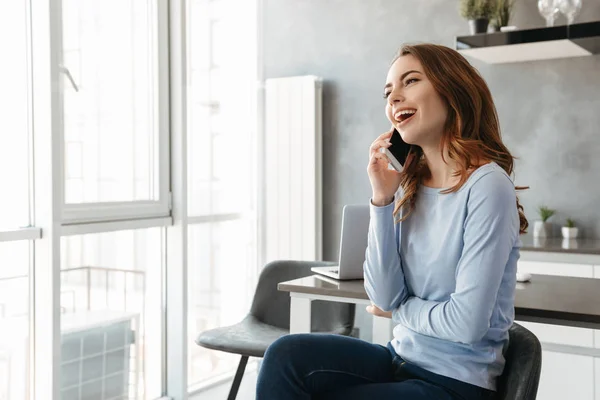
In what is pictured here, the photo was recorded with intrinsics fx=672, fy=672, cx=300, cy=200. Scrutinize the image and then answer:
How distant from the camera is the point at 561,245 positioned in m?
3.17

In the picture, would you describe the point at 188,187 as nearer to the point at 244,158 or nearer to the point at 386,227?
the point at 244,158

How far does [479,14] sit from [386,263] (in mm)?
2161

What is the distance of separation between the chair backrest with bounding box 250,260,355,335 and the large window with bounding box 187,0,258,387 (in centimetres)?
58

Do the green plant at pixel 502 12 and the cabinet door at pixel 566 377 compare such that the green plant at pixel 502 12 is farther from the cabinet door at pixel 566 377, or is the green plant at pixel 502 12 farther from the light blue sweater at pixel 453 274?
the light blue sweater at pixel 453 274

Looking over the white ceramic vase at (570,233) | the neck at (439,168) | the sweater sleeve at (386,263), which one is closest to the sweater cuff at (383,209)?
the sweater sleeve at (386,263)

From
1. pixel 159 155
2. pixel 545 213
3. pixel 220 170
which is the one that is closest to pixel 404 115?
pixel 159 155

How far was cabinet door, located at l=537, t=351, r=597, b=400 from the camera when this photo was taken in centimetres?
298

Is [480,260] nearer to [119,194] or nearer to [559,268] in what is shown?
[559,268]

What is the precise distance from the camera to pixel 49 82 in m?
2.62

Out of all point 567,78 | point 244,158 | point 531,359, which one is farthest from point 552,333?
point 244,158

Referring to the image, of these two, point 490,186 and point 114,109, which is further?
point 114,109

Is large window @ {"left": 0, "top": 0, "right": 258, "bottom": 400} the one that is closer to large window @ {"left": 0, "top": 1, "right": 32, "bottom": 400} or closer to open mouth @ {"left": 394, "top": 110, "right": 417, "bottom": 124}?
large window @ {"left": 0, "top": 1, "right": 32, "bottom": 400}

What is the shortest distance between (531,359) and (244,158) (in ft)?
9.16

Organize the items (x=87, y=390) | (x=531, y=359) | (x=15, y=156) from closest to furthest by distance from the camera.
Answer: (x=531, y=359) < (x=15, y=156) < (x=87, y=390)
